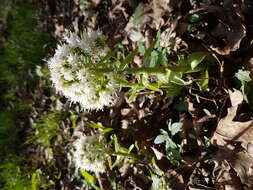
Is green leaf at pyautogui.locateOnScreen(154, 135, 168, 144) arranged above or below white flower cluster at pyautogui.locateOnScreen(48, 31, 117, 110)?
below

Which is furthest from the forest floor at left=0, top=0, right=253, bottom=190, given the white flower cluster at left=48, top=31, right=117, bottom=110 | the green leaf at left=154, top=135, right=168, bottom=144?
the white flower cluster at left=48, top=31, right=117, bottom=110

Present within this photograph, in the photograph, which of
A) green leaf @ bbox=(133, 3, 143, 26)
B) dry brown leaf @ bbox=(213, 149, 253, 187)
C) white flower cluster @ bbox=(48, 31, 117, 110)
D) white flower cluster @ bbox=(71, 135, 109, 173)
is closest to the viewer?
dry brown leaf @ bbox=(213, 149, 253, 187)

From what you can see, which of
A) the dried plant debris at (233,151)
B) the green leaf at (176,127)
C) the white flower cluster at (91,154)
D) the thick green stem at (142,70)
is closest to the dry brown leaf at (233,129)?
the dried plant debris at (233,151)

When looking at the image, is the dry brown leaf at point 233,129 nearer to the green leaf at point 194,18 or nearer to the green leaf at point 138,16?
the green leaf at point 194,18

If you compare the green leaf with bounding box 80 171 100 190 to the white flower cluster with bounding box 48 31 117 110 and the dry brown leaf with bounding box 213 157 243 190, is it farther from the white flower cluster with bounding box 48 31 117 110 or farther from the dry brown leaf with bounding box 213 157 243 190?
the dry brown leaf with bounding box 213 157 243 190

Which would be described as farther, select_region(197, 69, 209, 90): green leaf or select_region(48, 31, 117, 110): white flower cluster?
select_region(197, 69, 209, 90): green leaf

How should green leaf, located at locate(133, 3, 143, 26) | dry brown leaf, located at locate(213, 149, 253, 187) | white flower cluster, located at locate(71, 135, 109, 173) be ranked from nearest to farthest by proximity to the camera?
dry brown leaf, located at locate(213, 149, 253, 187), white flower cluster, located at locate(71, 135, 109, 173), green leaf, located at locate(133, 3, 143, 26)

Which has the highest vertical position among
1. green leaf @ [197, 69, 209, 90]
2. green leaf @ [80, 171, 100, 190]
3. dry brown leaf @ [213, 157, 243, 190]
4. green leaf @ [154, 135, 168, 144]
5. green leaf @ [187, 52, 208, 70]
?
green leaf @ [187, 52, 208, 70]
